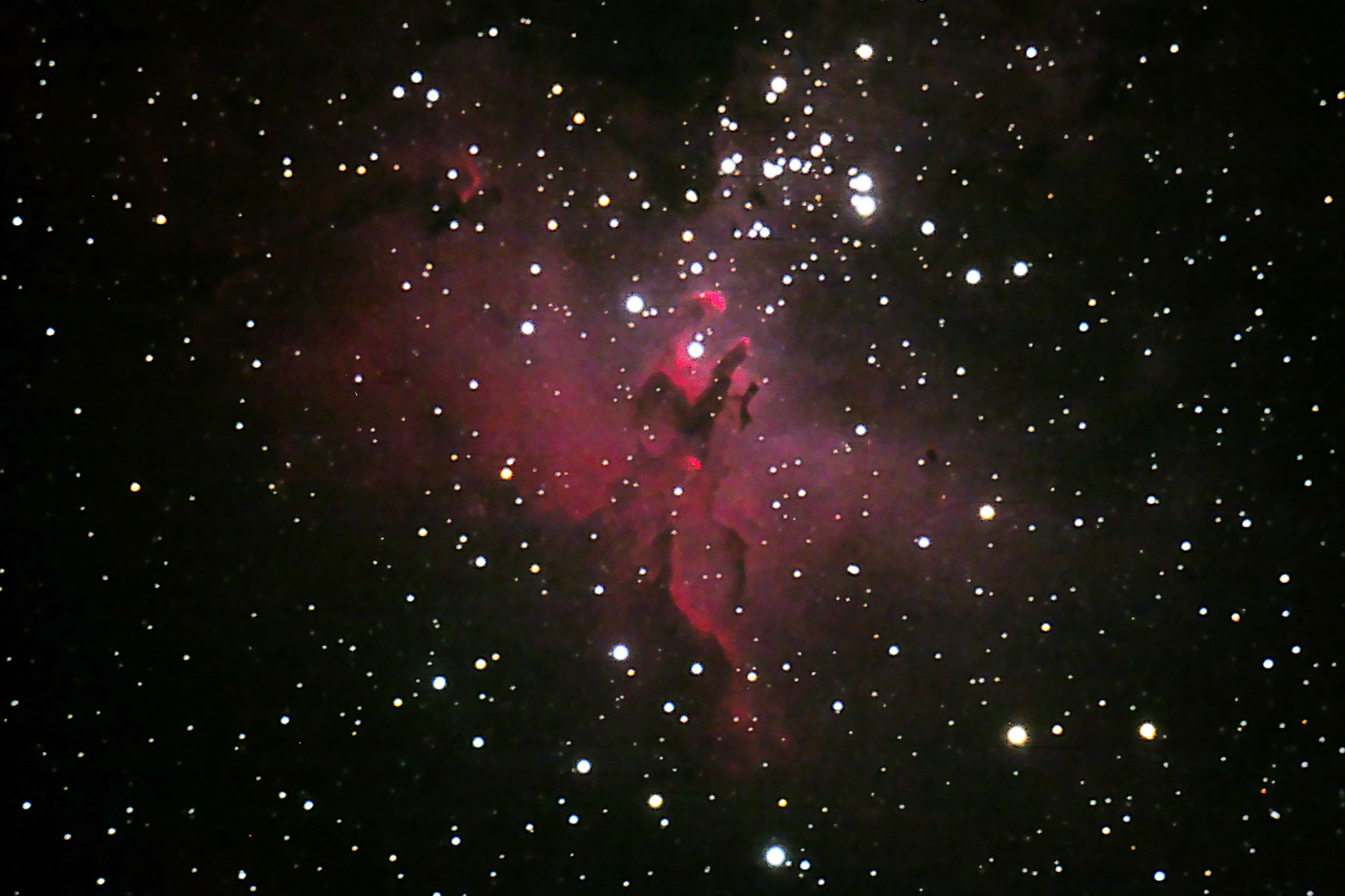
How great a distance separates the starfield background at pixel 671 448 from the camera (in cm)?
38

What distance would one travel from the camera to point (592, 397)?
0.39 metres

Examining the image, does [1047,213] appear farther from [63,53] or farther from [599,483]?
[63,53]

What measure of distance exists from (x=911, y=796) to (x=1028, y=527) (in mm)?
160

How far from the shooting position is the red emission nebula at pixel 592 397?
38 cm

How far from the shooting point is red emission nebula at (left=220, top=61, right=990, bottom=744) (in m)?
0.38

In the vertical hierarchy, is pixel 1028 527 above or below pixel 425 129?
below

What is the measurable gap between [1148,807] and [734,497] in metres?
0.28

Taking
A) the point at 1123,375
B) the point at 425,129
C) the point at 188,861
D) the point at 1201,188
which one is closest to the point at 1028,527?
the point at 1123,375

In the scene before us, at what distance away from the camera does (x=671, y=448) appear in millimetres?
384

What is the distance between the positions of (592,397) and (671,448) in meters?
0.05

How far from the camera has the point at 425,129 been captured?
0.38 meters

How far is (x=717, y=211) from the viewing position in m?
0.38

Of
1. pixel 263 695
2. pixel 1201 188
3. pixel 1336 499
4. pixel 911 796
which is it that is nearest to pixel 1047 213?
pixel 1201 188

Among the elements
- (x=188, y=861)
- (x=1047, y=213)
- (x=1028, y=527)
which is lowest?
(x=188, y=861)
